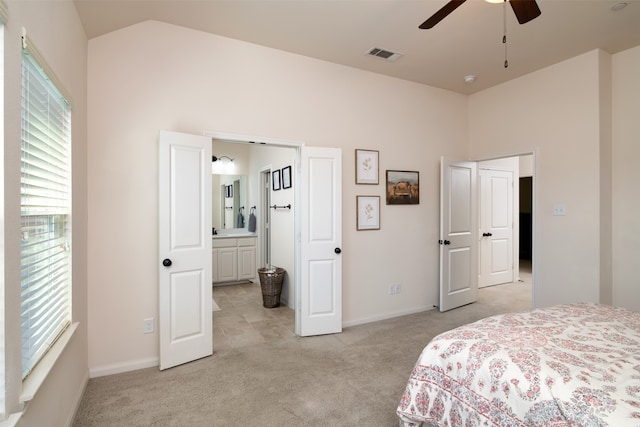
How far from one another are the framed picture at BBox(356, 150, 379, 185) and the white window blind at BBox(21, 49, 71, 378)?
2.75 meters

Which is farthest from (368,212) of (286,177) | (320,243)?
(286,177)

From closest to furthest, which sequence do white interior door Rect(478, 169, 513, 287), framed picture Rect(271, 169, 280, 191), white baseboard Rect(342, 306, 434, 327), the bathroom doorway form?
the bathroom doorway → white baseboard Rect(342, 306, 434, 327) → framed picture Rect(271, 169, 280, 191) → white interior door Rect(478, 169, 513, 287)

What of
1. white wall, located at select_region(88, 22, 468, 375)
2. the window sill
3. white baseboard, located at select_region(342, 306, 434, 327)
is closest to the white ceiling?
white wall, located at select_region(88, 22, 468, 375)

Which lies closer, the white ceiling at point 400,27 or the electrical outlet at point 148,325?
the white ceiling at point 400,27

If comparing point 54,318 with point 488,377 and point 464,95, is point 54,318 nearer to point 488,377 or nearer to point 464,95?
point 488,377

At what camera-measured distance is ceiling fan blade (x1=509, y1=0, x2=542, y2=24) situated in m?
1.89

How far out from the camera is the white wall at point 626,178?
11.3 ft

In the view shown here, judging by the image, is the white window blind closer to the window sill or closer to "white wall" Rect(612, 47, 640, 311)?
the window sill

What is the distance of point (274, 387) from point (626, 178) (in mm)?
4068

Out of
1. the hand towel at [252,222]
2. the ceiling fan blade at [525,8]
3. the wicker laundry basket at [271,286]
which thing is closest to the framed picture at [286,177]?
the wicker laundry basket at [271,286]

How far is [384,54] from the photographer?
11.8 feet

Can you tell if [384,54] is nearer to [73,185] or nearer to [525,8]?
[525,8]

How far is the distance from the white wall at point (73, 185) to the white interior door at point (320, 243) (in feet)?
6.26

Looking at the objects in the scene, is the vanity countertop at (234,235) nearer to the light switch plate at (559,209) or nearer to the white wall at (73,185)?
the white wall at (73,185)
